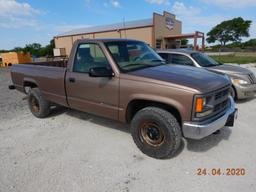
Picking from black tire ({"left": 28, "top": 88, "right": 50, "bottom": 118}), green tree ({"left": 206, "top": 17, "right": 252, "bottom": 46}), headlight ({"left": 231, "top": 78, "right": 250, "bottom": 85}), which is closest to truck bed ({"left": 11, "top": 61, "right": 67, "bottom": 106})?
black tire ({"left": 28, "top": 88, "right": 50, "bottom": 118})

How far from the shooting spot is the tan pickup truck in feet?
9.11

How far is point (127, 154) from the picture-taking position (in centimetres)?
334

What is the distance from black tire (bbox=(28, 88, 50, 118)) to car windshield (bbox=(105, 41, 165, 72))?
7.82ft

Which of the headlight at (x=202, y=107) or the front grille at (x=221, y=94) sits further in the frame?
the front grille at (x=221, y=94)

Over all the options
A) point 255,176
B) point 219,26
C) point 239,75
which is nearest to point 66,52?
point 239,75

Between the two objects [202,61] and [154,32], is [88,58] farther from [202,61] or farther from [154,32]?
[154,32]

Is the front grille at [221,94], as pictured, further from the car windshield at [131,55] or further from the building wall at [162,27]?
the building wall at [162,27]

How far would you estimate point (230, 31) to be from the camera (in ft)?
250

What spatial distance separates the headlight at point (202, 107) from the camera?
2678 millimetres

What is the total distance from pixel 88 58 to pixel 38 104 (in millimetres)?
2159

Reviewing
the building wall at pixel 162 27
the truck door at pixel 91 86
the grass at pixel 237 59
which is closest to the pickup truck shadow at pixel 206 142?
the truck door at pixel 91 86

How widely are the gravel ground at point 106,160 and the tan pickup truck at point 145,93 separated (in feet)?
1.22

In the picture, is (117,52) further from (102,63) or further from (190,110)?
(190,110)

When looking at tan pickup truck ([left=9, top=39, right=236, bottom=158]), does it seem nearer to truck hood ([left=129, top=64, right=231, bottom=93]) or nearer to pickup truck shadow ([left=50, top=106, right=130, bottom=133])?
truck hood ([left=129, top=64, right=231, bottom=93])
